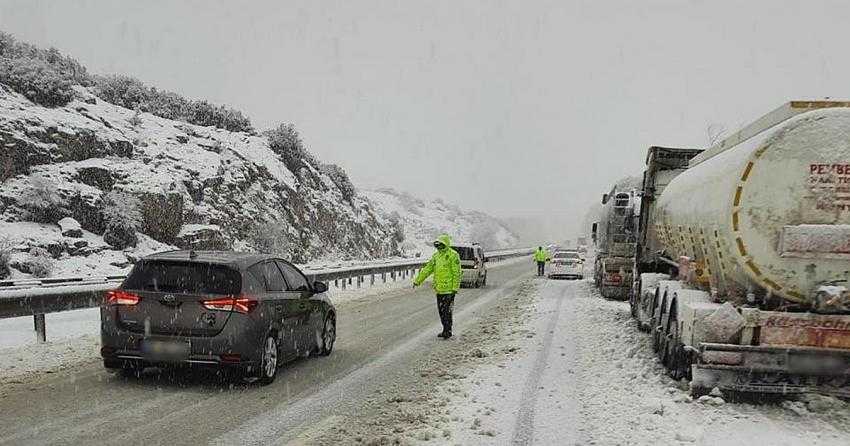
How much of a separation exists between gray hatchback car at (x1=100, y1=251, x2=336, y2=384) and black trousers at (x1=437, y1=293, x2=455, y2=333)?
4538mm

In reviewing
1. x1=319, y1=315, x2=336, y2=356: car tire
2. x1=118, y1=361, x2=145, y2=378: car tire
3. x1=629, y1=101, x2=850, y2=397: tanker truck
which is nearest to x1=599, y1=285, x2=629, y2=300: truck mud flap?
x1=319, y1=315, x2=336, y2=356: car tire

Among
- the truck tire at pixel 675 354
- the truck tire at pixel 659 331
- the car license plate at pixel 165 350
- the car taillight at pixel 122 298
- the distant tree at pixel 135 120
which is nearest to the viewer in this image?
the car license plate at pixel 165 350

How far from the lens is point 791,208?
6.64m

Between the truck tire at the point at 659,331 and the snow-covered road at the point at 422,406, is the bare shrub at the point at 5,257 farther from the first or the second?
the truck tire at the point at 659,331

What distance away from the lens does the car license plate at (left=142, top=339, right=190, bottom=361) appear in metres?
7.07

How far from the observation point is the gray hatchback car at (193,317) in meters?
7.09

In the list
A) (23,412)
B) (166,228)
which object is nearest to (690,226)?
(23,412)

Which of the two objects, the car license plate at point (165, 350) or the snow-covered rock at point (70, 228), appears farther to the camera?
the snow-covered rock at point (70, 228)

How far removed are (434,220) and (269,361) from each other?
90394mm

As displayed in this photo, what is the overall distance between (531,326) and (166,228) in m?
15.7

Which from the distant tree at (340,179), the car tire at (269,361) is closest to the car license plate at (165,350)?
the car tire at (269,361)

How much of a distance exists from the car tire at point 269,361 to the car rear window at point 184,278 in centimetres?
79

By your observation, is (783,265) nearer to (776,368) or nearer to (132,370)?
(776,368)

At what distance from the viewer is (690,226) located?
9086 mm
